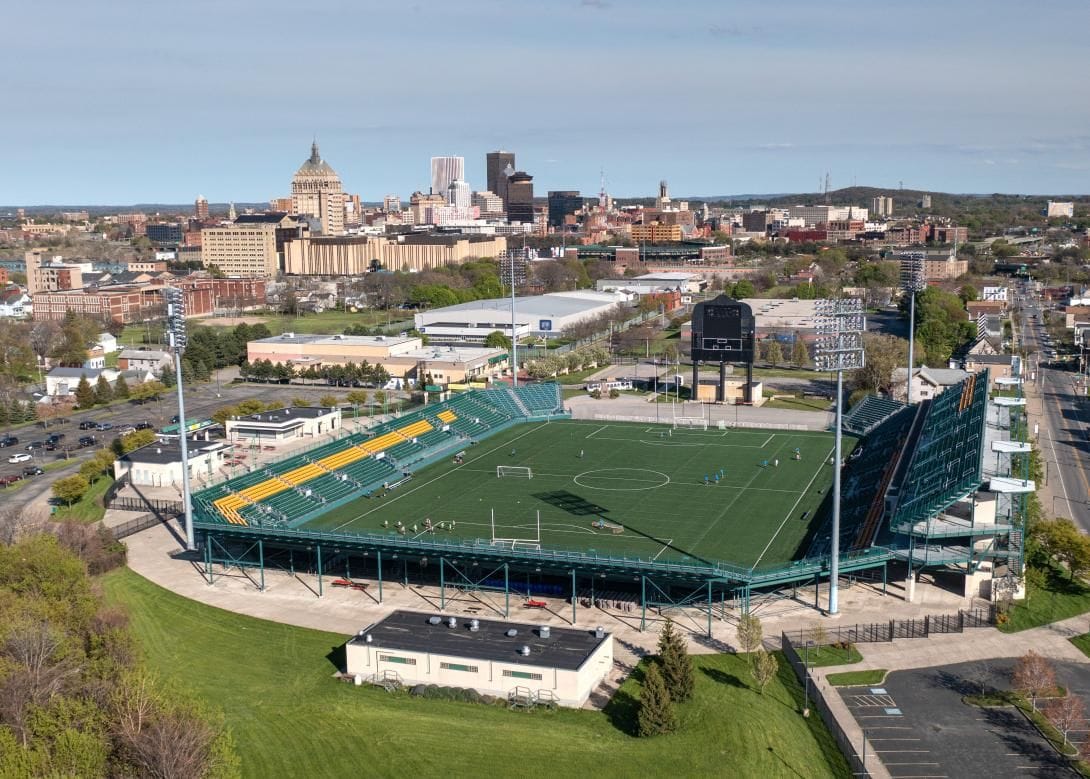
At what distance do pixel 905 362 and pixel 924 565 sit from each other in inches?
2029

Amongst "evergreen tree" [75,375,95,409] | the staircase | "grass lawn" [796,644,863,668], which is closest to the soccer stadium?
"grass lawn" [796,644,863,668]

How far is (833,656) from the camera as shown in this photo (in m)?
35.8

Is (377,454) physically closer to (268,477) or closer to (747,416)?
(268,477)

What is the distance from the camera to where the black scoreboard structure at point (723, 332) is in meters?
81.2

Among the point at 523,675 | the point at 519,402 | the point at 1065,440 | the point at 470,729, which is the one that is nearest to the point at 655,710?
the point at 523,675

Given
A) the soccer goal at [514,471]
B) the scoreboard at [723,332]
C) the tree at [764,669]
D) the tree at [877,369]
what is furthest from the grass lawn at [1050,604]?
the tree at [877,369]

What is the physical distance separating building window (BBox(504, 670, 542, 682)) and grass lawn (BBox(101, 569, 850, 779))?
1142 mm

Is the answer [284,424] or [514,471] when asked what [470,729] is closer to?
[514,471]

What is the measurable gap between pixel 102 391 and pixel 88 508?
35.8m

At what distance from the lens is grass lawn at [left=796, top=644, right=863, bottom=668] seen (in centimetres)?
3525

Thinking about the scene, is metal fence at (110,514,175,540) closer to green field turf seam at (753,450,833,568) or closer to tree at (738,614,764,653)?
green field turf seam at (753,450,833,568)

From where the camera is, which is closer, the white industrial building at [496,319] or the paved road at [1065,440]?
the paved road at [1065,440]

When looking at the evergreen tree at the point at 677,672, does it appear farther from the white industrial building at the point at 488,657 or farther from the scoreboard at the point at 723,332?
the scoreboard at the point at 723,332

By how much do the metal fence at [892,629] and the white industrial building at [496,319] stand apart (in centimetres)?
8197
